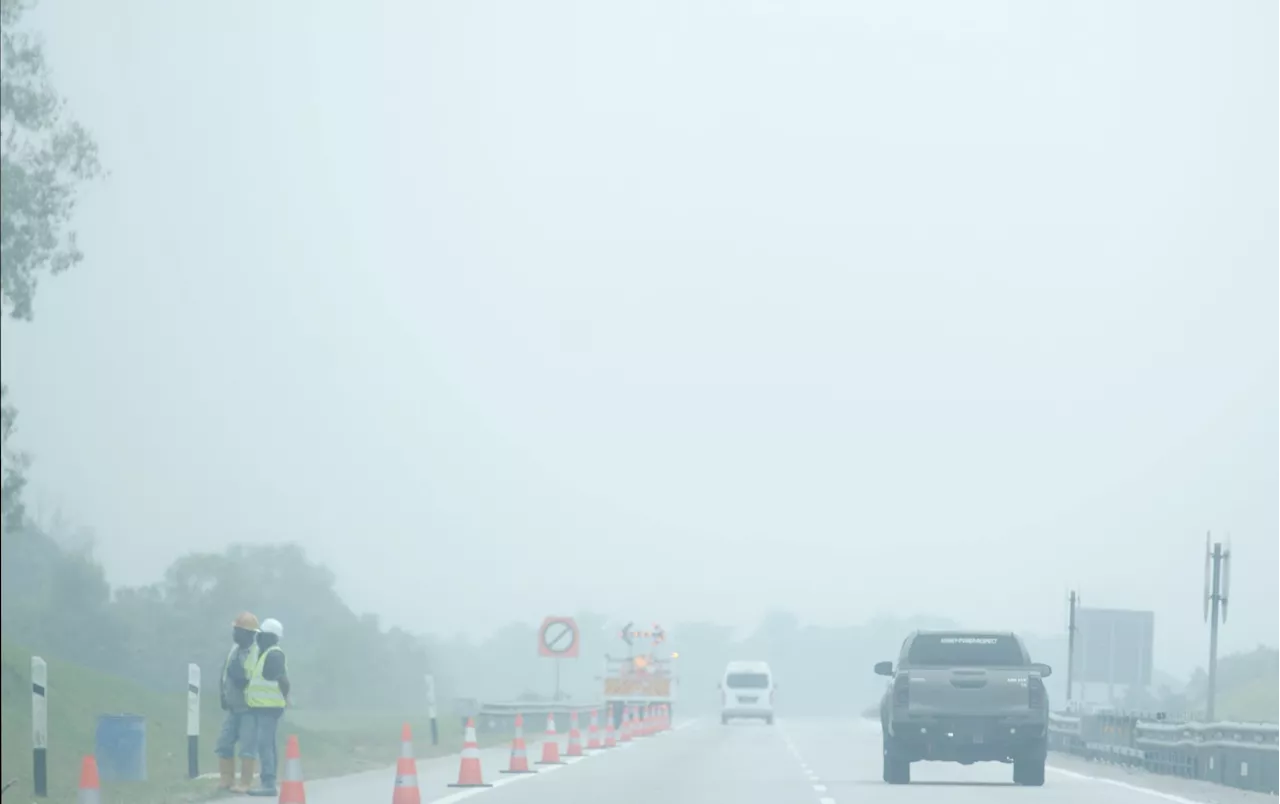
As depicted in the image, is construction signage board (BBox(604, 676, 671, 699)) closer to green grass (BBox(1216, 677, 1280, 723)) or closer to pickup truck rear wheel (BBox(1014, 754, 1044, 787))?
green grass (BBox(1216, 677, 1280, 723))

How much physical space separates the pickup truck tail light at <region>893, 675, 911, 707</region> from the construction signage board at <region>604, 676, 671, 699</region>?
34031mm

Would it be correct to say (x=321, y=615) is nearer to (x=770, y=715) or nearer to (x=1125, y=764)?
(x=770, y=715)

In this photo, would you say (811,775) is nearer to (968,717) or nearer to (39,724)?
(968,717)

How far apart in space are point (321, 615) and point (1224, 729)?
97500 mm

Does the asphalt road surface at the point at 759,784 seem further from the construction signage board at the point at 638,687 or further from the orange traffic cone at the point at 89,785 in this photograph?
the construction signage board at the point at 638,687

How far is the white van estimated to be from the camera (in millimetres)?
73625

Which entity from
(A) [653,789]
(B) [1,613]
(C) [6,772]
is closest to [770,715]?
(B) [1,613]

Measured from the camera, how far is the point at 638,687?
203 ft

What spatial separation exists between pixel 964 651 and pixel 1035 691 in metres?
2.20

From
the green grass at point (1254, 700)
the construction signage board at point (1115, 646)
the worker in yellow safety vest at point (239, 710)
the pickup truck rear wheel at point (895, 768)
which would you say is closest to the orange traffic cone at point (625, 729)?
the construction signage board at point (1115, 646)

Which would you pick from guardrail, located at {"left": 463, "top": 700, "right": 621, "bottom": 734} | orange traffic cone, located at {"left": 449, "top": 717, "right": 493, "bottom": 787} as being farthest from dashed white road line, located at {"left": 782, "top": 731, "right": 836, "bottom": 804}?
guardrail, located at {"left": 463, "top": 700, "right": 621, "bottom": 734}

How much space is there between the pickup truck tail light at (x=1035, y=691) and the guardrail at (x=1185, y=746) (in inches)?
101

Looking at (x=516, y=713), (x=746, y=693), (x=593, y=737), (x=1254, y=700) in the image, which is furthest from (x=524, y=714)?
(x=1254, y=700)

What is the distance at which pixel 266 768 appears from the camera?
70.7 ft
